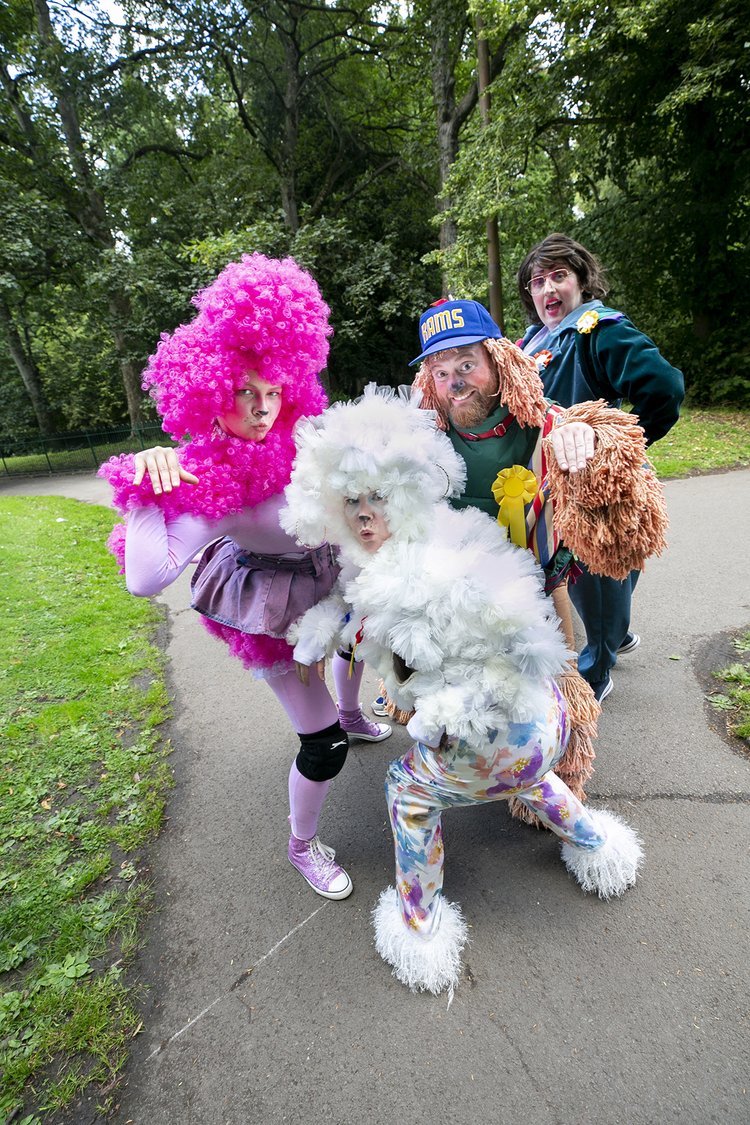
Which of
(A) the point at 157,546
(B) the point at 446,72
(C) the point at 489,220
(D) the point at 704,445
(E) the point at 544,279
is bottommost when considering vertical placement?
(D) the point at 704,445

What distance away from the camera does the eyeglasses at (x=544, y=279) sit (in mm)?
2486

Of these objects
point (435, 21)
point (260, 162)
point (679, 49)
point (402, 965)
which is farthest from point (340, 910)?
point (260, 162)

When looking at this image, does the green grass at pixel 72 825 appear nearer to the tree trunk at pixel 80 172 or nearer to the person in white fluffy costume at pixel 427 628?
the person in white fluffy costume at pixel 427 628

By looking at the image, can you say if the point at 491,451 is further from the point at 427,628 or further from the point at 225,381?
the point at 225,381

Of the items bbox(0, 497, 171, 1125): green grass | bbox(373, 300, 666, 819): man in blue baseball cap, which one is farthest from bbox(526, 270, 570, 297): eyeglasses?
bbox(0, 497, 171, 1125): green grass

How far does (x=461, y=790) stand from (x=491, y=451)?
3.43 feet

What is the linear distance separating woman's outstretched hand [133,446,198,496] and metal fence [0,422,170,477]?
620 inches

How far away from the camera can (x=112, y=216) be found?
565 inches

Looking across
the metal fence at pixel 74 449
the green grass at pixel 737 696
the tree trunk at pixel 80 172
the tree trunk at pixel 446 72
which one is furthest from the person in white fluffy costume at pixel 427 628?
the metal fence at pixel 74 449

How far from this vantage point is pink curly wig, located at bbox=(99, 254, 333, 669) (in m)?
1.55

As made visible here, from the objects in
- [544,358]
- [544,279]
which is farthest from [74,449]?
[544,358]

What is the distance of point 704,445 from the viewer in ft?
26.5

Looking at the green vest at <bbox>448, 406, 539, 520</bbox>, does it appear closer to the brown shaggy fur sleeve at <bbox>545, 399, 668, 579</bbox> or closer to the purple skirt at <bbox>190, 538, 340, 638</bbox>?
the brown shaggy fur sleeve at <bbox>545, 399, 668, 579</bbox>

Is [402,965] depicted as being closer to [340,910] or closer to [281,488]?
[340,910]
